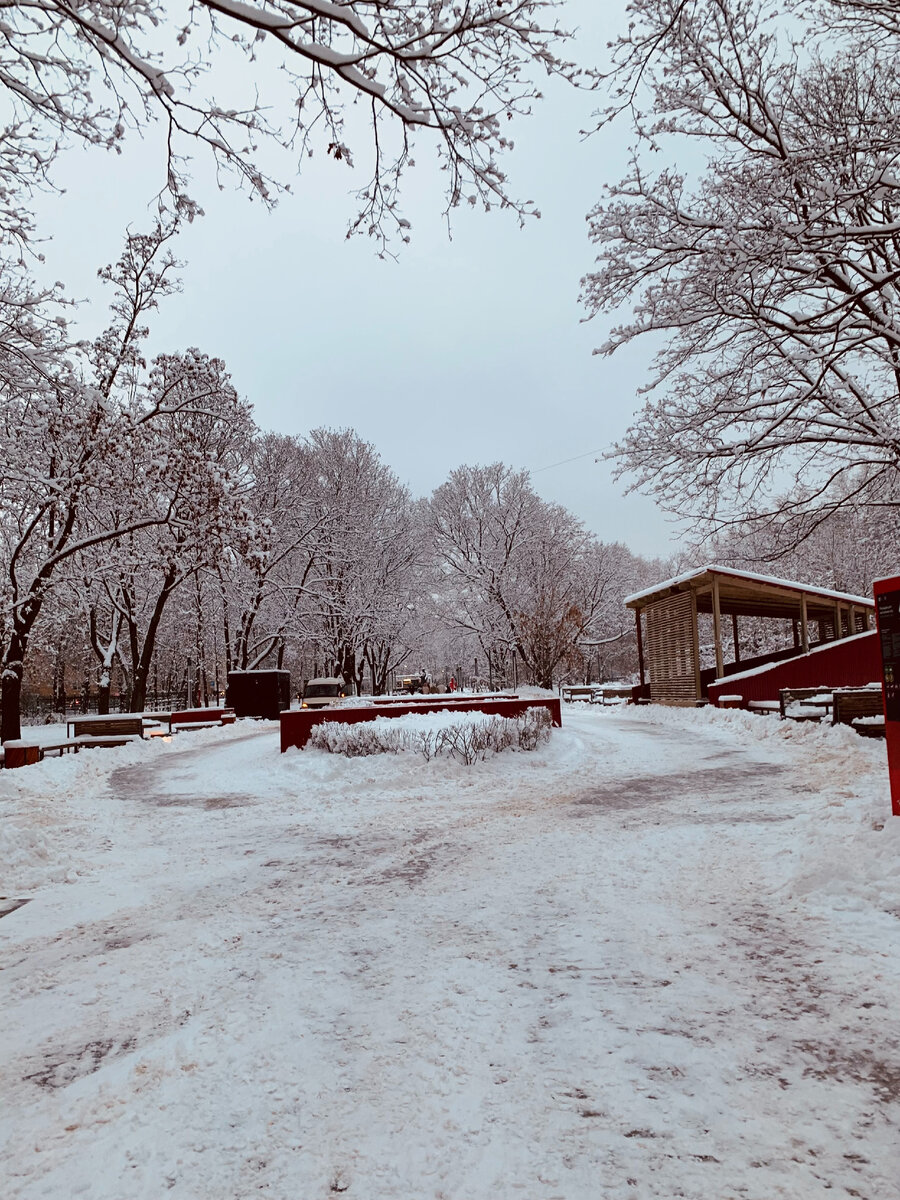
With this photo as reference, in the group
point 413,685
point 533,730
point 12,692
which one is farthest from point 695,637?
point 413,685

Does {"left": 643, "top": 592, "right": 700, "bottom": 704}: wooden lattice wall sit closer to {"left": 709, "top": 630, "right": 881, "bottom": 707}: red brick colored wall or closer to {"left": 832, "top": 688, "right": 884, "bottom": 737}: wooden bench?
{"left": 709, "top": 630, "right": 881, "bottom": 707}: red brick colored wall

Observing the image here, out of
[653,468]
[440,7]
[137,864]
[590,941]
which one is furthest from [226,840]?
[653,468]

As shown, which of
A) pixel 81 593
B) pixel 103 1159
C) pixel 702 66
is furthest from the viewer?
pixel 81 593

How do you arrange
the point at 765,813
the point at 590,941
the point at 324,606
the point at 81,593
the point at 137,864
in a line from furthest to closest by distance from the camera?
the point at 324,606
the point at 81,593
the point at 765,813
the point at 137,864
the point at 590,941

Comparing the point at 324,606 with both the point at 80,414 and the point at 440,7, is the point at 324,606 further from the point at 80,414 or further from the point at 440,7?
the point at 440,7

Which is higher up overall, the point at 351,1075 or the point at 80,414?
the point at 80,414

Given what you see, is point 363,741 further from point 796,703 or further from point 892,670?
point 796,703

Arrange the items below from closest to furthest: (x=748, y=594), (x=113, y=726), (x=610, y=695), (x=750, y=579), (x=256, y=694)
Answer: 1. (x=113, y=726)
2. (x=750, y=579)
3. (x=748, y=594)
4. (x=256, y=694)
5. (x=610, y=695)

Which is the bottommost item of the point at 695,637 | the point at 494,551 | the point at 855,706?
the point at 855,706

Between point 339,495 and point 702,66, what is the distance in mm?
28072

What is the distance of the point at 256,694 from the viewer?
90.0 feet

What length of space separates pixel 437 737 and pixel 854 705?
25.4ft

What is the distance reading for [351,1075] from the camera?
2.76 meters

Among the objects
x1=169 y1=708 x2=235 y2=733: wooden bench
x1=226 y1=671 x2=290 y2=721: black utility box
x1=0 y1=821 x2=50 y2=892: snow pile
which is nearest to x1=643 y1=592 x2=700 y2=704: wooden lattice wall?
x1=226 y1=671 x2=290 y2=721: black utility box
